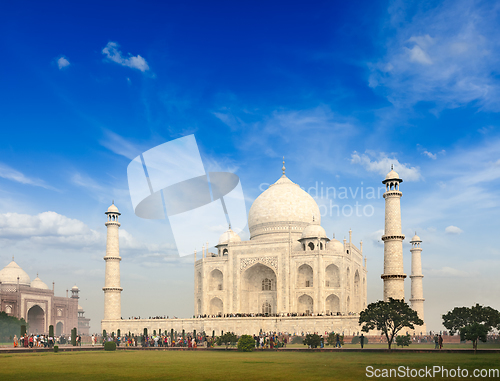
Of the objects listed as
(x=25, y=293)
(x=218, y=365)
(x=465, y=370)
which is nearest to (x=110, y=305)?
(x=25, y=293)

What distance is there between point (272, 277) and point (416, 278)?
523 inches

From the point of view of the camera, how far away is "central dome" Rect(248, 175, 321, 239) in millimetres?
48500

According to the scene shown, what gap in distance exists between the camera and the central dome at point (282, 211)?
48.5 metres

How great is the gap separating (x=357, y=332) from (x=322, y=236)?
11042mm

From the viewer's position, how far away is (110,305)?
43250 millimetres

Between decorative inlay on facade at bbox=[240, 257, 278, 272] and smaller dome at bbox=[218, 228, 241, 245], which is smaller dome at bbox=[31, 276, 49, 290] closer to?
smaller dome at bbox=[218, 228, 241, 245]

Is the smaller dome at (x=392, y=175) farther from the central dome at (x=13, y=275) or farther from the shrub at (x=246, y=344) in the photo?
the central dome at (x=13, y=275)

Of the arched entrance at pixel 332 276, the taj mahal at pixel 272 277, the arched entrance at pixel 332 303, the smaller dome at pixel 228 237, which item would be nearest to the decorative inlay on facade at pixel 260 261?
the taj mahal at pixel 272 277

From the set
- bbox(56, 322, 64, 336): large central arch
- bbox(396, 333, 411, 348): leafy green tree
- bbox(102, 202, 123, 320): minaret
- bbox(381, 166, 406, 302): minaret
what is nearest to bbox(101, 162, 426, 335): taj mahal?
bbox(102, 202, 123, 320): minaret

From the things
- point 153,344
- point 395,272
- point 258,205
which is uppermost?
point 258,205

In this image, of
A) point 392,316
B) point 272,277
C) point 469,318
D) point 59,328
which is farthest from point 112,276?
point 469,318

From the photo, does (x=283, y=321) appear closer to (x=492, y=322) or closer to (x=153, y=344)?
(x=153, y=344)

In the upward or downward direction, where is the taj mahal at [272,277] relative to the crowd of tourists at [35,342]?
upward

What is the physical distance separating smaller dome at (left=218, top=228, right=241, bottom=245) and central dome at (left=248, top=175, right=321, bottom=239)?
1964 millimetres
